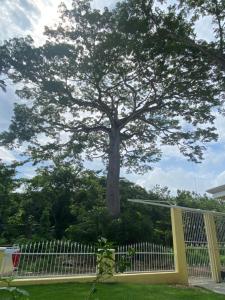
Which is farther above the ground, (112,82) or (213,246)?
(112,82)

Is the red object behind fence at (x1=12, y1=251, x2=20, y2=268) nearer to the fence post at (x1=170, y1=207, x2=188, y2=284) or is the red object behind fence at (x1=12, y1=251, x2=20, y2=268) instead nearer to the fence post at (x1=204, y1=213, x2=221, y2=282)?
the fence post at (x1=170, y1=207, x2=188, y2=284)

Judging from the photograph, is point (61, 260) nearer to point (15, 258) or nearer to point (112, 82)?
point (15, 258)

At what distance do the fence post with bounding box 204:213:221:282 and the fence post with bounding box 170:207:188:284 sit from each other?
1.10 m

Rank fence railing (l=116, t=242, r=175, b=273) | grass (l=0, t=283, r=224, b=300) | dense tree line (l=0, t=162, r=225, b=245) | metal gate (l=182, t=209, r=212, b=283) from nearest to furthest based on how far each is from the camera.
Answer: grass (l=0, t=283, r=224, b=300) < fence railing (l=116, t=242, r=175, b=273) < metal gate (l=182, t=209, r=212, b=283) < dense tree line (l=0, t=162, r=225, b=245)

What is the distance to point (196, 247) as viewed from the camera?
31.1 ft

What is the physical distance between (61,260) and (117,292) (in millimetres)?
1561

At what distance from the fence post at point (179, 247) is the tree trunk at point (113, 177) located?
192 inches

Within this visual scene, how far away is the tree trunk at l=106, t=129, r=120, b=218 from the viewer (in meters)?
14.8

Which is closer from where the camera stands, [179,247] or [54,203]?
[179,247]

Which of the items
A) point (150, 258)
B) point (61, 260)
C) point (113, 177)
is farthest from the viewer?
point (113, 177)

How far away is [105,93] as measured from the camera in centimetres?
1692

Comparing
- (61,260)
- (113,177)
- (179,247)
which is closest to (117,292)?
(61,260)

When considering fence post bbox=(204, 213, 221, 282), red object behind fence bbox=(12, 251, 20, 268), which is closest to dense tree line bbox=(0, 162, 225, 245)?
fence post bbox=(204, 213, 221, 282)

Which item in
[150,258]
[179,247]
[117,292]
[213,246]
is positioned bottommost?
[117,292]
